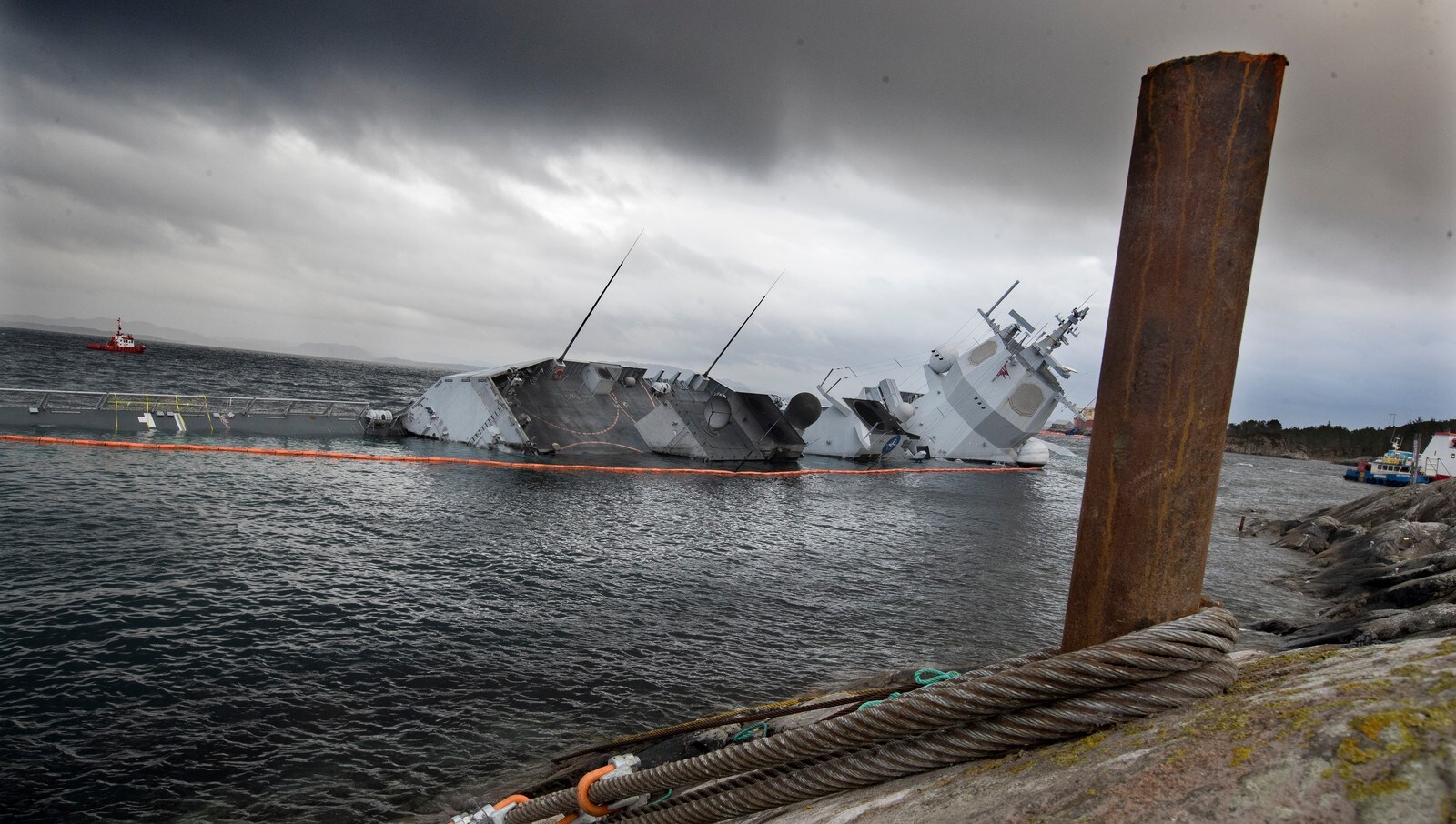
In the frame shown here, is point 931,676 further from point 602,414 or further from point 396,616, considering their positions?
point 602,414

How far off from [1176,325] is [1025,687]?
1.60 meters

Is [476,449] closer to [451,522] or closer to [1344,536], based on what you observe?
[451,522]

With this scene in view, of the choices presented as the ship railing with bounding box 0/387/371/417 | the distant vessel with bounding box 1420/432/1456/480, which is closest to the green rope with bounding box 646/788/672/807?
the ship railing with bounding box 0/387/371/417

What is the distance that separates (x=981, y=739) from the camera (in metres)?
2.75

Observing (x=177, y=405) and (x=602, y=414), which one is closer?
(x=177, y=405)

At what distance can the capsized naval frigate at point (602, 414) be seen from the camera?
29.9 meters

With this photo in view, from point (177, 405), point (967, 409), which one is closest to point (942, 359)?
point (967, 409)

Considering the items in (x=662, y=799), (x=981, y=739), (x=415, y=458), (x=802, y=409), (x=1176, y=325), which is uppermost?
(x=1176, y=325)

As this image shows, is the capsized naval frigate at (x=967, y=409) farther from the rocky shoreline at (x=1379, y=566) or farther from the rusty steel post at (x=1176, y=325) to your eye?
the rusty steel post at (x=1176, y=325)

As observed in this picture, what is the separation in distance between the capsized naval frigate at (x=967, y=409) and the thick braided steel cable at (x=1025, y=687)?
42.1m

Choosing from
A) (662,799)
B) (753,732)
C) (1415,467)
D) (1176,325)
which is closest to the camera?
(1176,325)

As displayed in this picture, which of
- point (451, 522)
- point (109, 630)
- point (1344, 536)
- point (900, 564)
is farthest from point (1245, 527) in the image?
point (109, 630)

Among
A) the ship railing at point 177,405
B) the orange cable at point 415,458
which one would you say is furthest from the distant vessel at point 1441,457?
the ship railing at point 177,405

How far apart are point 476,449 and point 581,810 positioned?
27408 mm
